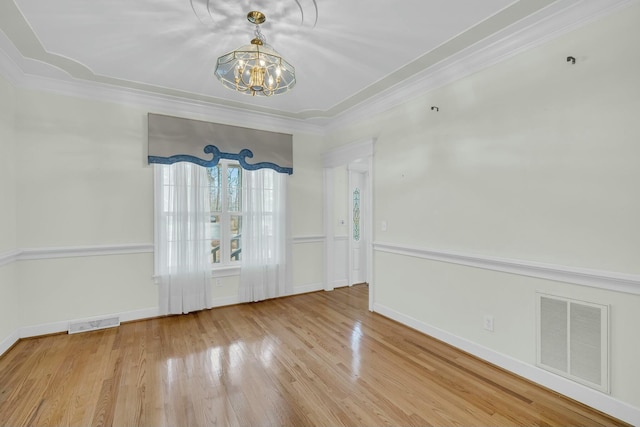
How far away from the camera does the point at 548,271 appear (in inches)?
88.9

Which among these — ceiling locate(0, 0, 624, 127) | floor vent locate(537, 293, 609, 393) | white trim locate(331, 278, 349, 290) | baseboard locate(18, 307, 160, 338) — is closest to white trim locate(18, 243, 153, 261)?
baseboard locate(18, 307, 160, 338)

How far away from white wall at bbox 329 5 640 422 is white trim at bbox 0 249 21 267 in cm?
403

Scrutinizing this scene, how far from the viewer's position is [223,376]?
8.06 feet

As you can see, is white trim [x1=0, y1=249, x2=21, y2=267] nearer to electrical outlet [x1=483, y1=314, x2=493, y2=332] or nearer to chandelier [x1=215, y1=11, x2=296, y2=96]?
chandelier [x1=215, y1=11, x2=296, y2=96]

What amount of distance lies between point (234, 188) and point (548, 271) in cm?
383

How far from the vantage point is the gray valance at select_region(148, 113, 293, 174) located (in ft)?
12.3

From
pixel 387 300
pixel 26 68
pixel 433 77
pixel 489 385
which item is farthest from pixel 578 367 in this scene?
pixel 26 68

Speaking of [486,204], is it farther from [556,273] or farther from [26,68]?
[26,68]

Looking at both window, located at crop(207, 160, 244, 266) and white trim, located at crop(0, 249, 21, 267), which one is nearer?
white trim, located at crop(0, 249, 21, 267)

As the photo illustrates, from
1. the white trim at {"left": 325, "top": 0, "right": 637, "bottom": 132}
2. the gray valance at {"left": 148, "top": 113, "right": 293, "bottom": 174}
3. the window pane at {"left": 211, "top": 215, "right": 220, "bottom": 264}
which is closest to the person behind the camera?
the white trim at {"left": 325, "top": 0, "right": 637, "bottom": 132}

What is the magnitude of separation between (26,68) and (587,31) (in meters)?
4.98

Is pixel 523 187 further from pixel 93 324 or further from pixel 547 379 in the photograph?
pixel 93 324

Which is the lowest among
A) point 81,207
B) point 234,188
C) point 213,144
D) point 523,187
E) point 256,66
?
point 81,207

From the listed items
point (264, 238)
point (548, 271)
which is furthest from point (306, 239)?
point (548, 271)
